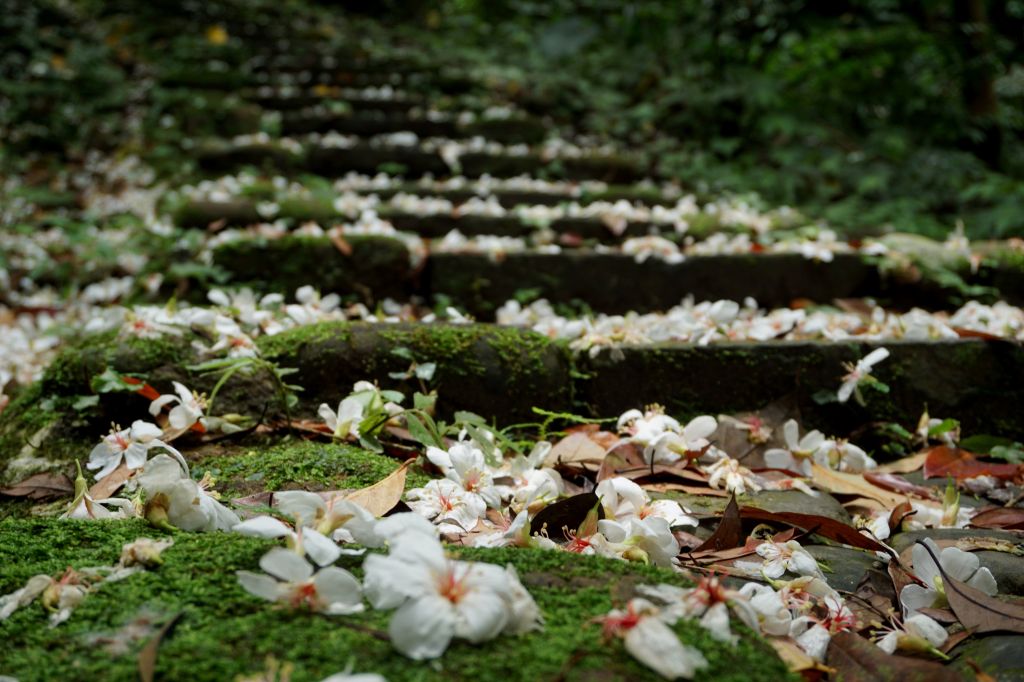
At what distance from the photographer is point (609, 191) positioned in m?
3.98

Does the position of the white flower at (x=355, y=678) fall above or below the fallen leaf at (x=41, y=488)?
above

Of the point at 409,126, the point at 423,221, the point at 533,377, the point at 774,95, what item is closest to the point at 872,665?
the point at 533,377

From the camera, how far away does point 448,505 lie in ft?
3.94

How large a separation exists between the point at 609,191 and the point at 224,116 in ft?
9.12

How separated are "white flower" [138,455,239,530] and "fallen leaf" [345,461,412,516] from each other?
195 mm

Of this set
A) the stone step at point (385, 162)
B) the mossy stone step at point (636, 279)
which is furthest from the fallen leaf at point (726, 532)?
the stone step at point (385, 162)

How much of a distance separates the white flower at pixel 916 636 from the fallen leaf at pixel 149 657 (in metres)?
0.91

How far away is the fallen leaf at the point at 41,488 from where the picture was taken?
52.9 inches

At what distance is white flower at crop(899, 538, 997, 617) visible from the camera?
1097 mm

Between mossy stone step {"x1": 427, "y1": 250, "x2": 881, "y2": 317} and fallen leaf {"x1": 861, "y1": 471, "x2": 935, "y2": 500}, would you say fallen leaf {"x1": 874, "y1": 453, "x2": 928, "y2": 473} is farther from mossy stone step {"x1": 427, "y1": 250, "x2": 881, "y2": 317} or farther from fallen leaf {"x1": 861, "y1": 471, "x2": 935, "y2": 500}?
mossy stone step {"x1": 427, "y1": 250, "x2": 881, "y2": 317}

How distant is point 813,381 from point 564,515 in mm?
1100

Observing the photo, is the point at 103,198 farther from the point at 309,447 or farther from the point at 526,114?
the point at 309,447

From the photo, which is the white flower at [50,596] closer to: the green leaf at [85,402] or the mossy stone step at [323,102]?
the green leaf at [85,402]

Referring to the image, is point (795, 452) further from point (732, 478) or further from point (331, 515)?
point (331, 515)
